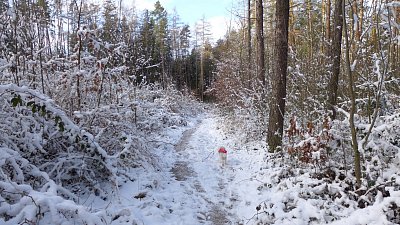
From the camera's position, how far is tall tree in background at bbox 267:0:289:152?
6.50 meters

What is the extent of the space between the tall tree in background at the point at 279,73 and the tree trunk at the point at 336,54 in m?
0.95

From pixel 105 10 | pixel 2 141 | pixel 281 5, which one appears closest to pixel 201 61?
pixel 105 10

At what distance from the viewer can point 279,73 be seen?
6668 millimetres

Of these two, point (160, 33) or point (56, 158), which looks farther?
point (160, 33)

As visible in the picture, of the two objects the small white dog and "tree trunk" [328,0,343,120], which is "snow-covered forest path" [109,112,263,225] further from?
"tree trunk" [328,0,343,120]

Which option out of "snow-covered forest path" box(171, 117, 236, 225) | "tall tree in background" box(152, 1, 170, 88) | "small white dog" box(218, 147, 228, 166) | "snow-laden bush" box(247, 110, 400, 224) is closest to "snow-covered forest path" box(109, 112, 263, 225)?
"snow-covered forest path" box(171, 117, 236, 225)

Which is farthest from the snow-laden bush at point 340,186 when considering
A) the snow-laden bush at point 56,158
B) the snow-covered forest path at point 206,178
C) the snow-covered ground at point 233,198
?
the snow-laden bush at point 56,158

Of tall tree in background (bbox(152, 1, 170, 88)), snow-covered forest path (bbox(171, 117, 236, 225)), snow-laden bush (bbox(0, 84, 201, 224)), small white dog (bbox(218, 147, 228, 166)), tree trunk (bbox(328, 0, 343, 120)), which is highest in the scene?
tall tree in background (bbox(152, 1, 170, 88))

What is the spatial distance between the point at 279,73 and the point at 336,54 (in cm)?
127

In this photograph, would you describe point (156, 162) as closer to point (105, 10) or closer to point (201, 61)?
point (105, 10)

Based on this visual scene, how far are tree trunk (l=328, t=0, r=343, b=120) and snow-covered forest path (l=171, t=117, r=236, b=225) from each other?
2.66 meters

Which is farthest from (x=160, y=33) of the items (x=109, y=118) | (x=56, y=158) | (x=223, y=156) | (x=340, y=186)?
(x=340, y=186)

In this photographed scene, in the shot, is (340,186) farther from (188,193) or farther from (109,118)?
(109,118)

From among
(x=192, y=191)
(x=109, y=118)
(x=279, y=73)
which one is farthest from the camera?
(x=279, y=73)
